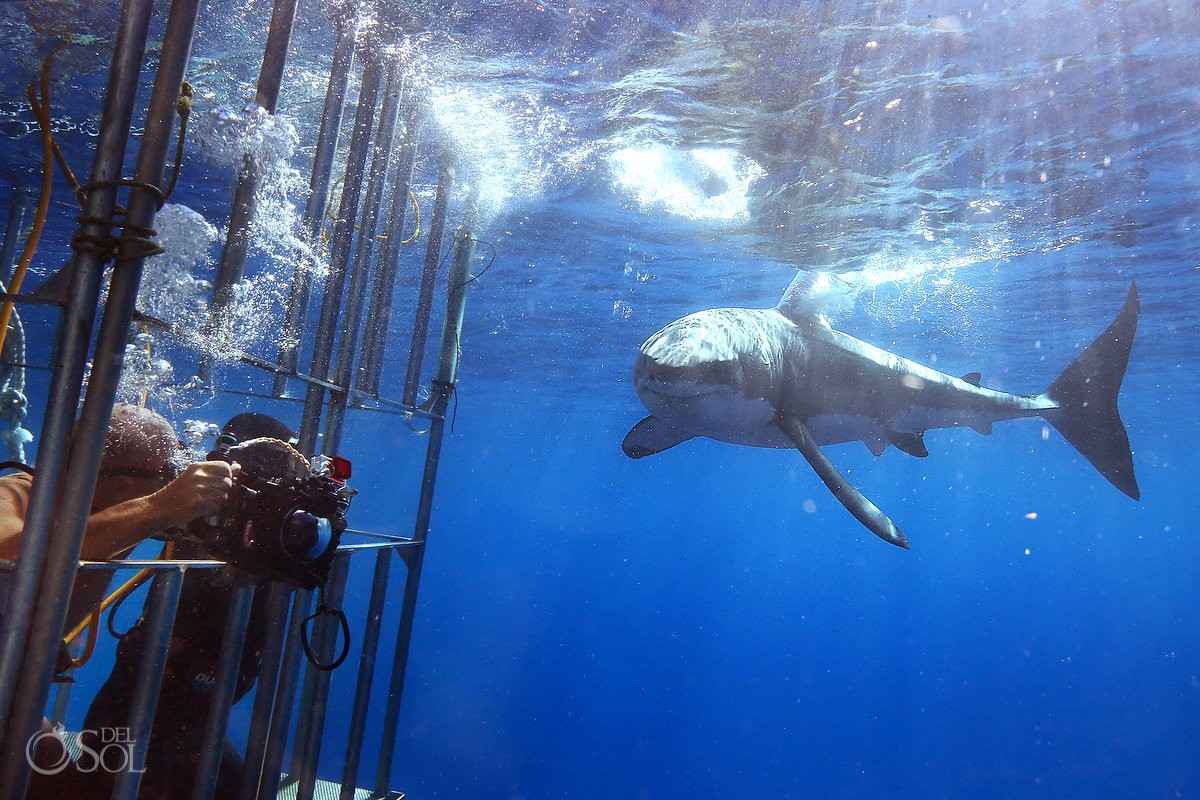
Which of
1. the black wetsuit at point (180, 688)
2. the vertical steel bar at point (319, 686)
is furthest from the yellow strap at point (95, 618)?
the vertical steel bar at point (319, 686)

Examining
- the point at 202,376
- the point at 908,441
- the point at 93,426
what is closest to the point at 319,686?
the point at 202,376

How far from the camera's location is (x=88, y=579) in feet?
11.1

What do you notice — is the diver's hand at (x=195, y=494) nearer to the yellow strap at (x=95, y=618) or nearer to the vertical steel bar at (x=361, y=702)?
the yellow strap at (x=95, y=618)

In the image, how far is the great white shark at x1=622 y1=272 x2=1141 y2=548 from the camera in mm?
6859

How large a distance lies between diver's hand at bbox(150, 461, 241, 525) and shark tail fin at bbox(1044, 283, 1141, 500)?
33.4 feet

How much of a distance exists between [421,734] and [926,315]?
33.0m

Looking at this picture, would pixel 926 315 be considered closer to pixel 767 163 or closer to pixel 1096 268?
pixel 1096 268

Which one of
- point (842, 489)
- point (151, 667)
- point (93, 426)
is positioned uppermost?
point (842, 489)

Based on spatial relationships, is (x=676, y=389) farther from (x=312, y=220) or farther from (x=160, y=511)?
(x=160, y=511)

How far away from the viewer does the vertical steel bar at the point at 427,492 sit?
5434 millimetres

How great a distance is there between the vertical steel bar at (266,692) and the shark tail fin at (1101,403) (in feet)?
32.6

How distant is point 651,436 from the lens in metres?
8.59

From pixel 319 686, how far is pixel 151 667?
6.45ft

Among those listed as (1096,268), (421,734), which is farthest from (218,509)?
(421,734)
